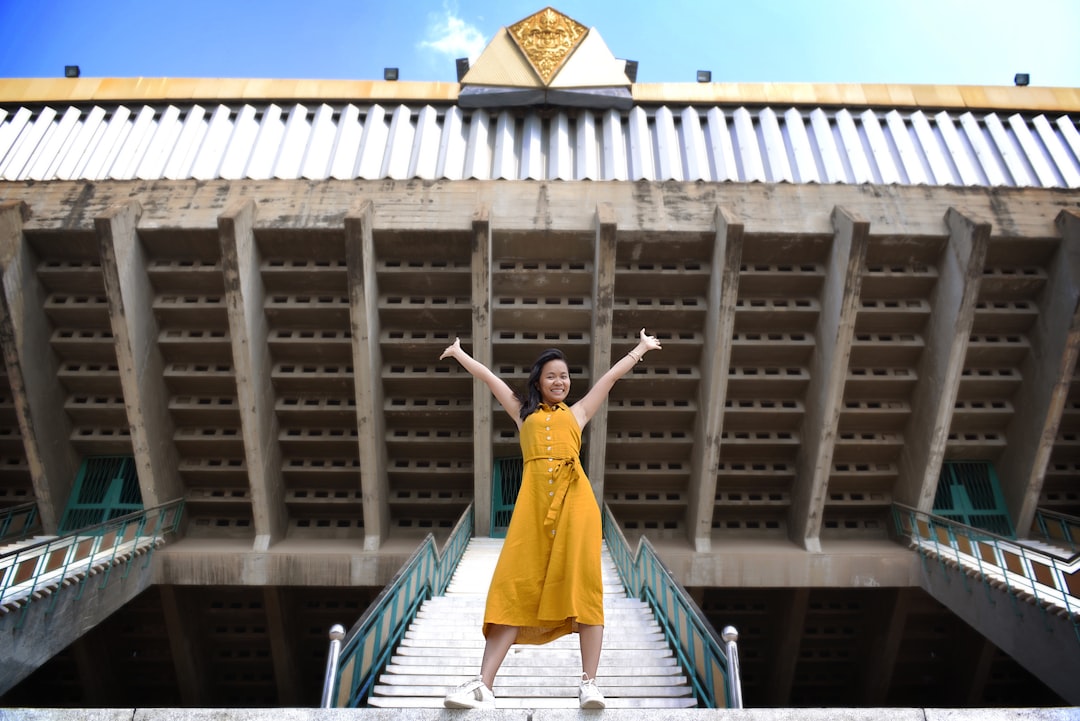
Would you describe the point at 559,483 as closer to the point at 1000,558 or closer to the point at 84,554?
the point at 1000,558

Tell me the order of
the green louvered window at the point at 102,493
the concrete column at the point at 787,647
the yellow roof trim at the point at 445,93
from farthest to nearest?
the yellow roof trim at the point at 445,93
the concrete column at the point at 787,647
the green louvered window at the point at 102,493

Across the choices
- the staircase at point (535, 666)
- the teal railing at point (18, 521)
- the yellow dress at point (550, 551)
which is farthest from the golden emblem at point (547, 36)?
the teal railing at point (18, 521)

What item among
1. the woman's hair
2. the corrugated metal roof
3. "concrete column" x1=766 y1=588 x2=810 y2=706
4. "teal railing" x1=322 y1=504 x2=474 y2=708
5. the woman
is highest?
the corrugated metal roof

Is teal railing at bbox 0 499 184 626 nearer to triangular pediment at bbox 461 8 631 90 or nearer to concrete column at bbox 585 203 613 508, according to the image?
concrete column at bbox 585 203 613 508

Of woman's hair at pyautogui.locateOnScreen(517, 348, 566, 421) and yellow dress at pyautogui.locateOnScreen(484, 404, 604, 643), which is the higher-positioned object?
woman's hair at pyautogui.locateOnScreen(517, 348, 566, 421)

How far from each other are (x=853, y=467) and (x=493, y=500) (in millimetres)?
6216

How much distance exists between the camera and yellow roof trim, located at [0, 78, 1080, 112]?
1248 centimetres

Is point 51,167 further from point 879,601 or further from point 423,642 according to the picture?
point 879,601

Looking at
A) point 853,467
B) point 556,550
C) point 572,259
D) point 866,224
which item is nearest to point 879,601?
point 853,467

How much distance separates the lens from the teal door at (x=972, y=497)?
35.5ft

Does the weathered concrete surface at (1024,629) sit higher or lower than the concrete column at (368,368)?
lower

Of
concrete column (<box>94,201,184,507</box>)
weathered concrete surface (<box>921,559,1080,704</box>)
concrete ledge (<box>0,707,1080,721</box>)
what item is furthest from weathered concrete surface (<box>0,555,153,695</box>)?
weathered concrete surface (<box>921,559,1080,704</box>)

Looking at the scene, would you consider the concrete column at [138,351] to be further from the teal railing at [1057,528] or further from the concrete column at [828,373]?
the teal railing at [1057,528]

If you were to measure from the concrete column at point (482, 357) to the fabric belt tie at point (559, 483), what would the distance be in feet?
21.1
